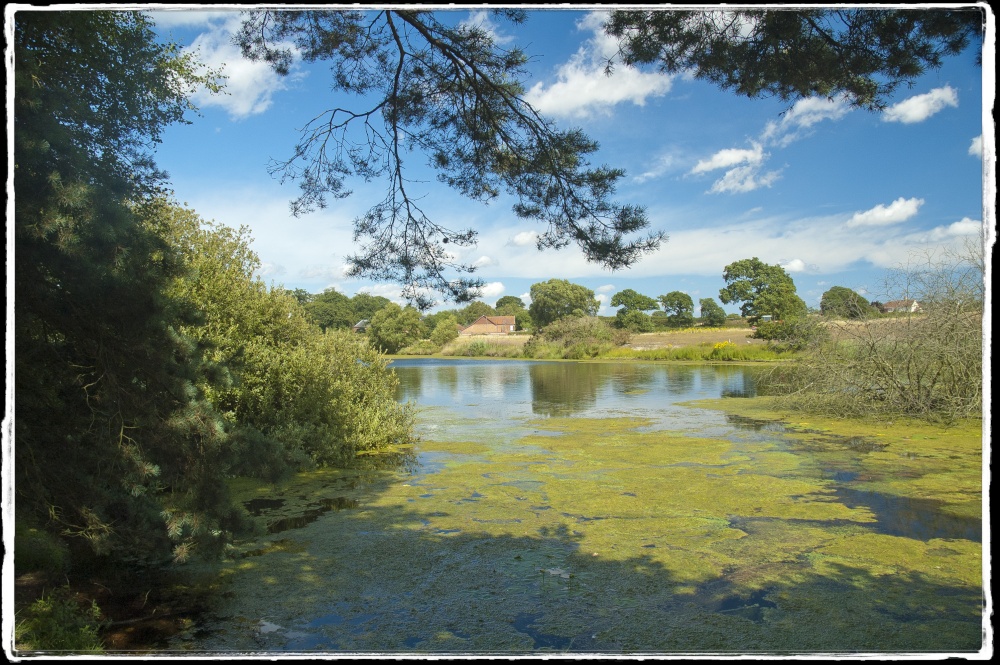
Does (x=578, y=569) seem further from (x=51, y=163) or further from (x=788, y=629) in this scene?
(x=51, y=163)

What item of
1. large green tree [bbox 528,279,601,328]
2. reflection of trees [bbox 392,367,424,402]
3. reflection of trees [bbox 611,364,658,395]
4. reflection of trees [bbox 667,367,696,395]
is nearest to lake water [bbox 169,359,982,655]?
large green tree [bbox 528,279,601,328]

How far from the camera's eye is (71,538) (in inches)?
118

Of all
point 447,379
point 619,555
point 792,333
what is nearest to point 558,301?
point 792,333

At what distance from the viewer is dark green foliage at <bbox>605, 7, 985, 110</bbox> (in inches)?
111

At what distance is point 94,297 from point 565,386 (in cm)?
1651

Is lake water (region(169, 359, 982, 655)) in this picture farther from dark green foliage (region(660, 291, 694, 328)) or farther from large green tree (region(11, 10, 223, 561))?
dark green foliage (region(660, 291, 694, 328))

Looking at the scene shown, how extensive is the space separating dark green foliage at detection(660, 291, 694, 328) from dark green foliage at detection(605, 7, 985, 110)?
264 centimetres

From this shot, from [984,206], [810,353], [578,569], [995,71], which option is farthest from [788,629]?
[810,353]

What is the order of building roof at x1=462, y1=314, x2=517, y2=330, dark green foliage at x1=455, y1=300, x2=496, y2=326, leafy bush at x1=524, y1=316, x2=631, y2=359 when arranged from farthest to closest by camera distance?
1. leafy bush at x1=524, y1=316, x2=631, y2=359
2. building roof at x1=462, y1=314, x2=517, y2=330
3. dark green foliage at x1=455, y1=300, x2=496, y2=326

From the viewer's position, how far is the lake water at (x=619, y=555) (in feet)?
10.2

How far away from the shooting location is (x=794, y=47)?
3082mm

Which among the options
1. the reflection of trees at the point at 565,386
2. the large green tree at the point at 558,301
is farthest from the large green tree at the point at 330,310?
the reflection of trees at the point at 565,386

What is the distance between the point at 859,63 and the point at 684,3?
3.49ft

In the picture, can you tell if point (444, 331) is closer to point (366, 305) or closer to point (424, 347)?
point (366, 305)
